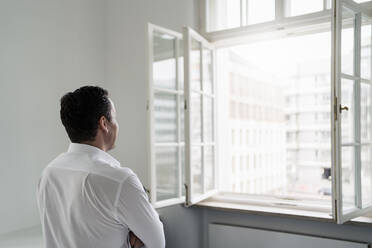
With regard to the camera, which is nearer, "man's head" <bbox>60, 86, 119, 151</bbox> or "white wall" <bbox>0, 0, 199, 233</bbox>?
"man's head" <bbox>60, 86, 119, 151</bbox>

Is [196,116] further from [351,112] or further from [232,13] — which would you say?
[351,112]

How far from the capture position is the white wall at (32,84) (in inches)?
102

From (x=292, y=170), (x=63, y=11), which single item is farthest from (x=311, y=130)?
(x=63, y=11)

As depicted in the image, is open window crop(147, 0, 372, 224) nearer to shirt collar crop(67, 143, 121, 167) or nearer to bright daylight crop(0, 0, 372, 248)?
bright daylight crop(0, 0, 372, 248)

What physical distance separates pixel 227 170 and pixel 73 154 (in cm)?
230

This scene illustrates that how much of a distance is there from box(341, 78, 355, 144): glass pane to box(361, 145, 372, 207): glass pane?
0.19 metres

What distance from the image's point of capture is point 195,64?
2.79m

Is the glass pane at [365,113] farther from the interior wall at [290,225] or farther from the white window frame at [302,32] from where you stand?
the interior wall at [290,225]

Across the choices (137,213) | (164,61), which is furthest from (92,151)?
(164,61)

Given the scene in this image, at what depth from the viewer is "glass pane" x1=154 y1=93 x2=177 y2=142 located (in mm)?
2732

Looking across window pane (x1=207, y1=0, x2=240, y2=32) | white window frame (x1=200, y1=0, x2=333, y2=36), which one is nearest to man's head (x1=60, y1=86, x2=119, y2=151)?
white window frame (x1=200, y1=0, x2=333, y2=36)

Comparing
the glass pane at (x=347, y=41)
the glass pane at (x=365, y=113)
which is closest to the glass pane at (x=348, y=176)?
the glass pane at (x=365, y=113)

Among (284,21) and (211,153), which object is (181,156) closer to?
(211,153)

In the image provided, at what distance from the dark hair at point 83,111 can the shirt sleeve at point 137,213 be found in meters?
0.25
